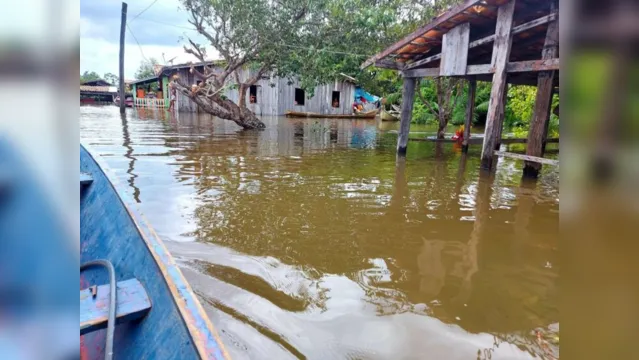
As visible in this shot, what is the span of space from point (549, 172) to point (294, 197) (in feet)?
18.8

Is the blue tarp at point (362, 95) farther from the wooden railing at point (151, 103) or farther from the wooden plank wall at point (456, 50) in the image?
the wooden plank wall at point (456, 50)

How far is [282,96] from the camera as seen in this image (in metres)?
26.4

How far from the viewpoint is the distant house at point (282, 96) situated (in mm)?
26109

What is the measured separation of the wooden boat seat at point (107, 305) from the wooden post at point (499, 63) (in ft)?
20.5

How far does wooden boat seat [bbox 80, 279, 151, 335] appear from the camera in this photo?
192 cm

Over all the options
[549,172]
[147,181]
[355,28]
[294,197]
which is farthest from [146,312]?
[355,28]

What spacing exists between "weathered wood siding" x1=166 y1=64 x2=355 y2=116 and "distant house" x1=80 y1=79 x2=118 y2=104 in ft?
45.1

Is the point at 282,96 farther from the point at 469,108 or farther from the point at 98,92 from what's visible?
the point at 98,92

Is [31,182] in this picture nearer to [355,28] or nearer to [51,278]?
[51,278]

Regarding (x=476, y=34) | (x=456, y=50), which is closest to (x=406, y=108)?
(x=456, y=50)

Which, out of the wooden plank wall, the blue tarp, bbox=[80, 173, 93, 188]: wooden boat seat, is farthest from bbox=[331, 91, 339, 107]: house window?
bbox=[80, 173, 93, 188]: wooden boat seat

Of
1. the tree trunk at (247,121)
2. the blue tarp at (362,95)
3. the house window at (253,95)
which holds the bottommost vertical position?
the tree trunk at (247,121)

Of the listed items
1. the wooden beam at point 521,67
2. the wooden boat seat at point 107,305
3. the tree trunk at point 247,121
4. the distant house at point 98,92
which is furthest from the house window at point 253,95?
the wooden boat seat at point 107,305

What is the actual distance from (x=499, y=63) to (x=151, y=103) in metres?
29.4
